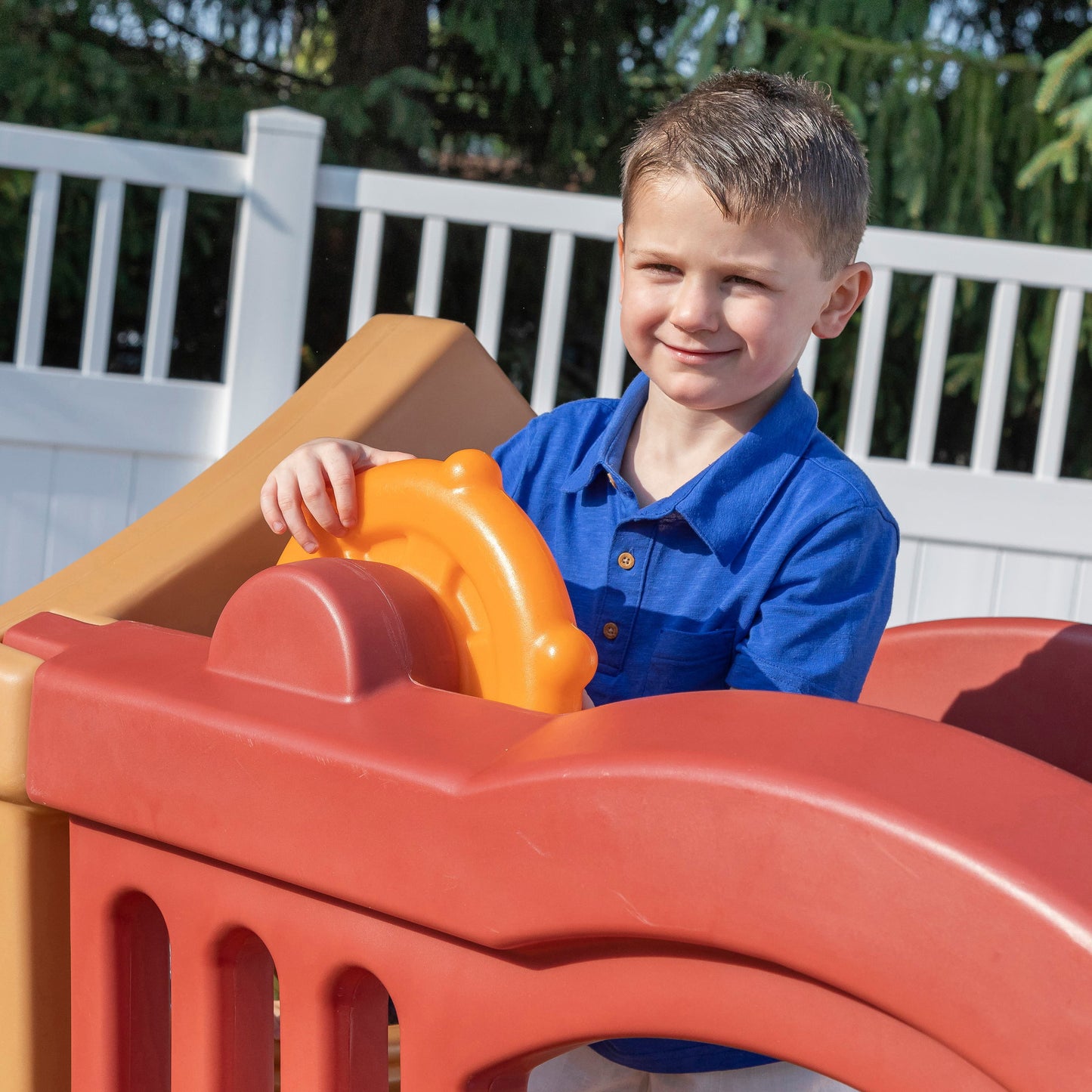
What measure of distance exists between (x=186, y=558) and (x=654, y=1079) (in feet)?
1.80

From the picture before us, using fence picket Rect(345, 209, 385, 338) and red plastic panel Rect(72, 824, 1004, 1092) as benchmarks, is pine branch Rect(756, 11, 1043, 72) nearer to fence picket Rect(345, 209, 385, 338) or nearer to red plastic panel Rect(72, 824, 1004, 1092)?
fence picket Rect(345, 209, 385, 338)

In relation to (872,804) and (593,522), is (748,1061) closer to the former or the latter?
(593,522)

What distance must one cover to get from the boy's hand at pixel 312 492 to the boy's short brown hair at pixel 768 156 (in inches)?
12.2

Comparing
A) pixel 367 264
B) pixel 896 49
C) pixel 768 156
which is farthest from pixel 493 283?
pixel 768 156

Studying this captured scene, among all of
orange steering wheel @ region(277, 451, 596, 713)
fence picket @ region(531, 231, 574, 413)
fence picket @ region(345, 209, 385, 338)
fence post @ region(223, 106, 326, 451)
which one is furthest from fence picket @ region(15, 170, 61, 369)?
orange steering wheel @ region(277, 451, 596, 713)

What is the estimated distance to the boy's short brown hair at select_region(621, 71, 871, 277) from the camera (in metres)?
0.88

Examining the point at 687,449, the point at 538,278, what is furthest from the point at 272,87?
the point at 687,449

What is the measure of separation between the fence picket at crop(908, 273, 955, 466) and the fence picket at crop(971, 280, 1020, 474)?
0.36 ft

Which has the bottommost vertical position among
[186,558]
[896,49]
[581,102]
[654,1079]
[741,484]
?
[654,1079]

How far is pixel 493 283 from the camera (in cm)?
301

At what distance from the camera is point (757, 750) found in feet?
1.62

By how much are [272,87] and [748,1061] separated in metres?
4.45

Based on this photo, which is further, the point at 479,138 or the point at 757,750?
the point at 479,138

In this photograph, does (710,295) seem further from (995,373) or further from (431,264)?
(995,373)
